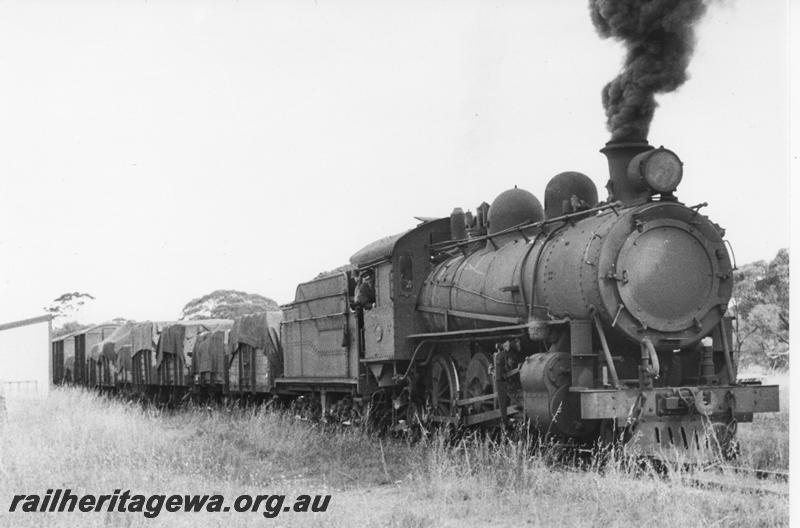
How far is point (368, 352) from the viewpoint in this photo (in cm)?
1254

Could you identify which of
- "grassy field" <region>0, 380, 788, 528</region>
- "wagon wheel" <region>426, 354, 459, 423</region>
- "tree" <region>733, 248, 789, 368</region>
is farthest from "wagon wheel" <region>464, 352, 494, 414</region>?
"tree" <region>733, 248, 789, 368</region>

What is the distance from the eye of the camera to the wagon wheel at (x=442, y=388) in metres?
10.9

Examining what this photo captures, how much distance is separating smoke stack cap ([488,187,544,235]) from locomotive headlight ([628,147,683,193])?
2210 mm

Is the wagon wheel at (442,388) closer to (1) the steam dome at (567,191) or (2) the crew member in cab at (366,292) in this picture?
(2) the crew member in cab at (366,292)

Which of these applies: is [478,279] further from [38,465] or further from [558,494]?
[38,465]

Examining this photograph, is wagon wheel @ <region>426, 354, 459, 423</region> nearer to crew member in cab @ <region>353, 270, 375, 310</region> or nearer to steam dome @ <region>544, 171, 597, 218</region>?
crew member in cab @ <region>353, 270, 375, 310</region>

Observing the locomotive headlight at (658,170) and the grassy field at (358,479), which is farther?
the locomotive headlight at (658,170)

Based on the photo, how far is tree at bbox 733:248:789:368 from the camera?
20391 millimetres

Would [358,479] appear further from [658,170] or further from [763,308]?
[763,308]

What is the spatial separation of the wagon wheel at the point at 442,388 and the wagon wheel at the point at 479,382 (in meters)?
0.26

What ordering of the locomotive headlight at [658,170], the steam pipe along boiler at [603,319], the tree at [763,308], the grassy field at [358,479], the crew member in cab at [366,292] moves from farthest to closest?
the tree at [763,308] → the crew member in cab at [366,292] → the locomotive headlight at [658,170] → the steam pipe along boiler at [603,319] → the grassy field at [358,479]

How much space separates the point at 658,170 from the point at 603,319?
1.56 m

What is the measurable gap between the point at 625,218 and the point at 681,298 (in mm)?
1001

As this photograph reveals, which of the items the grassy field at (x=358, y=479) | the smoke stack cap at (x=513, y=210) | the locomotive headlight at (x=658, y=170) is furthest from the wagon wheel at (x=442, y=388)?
the locomotive headlight at (x=658, y=170)
